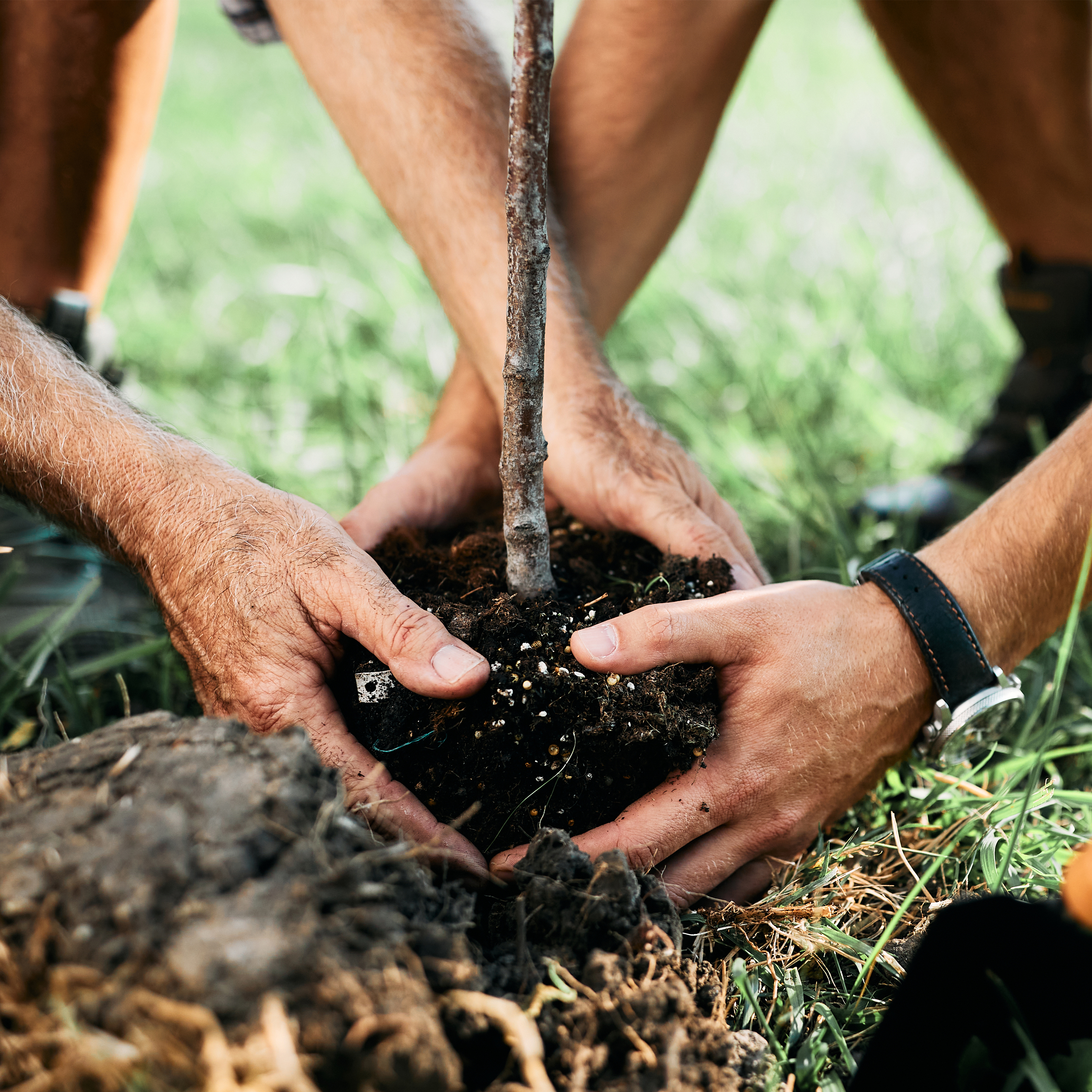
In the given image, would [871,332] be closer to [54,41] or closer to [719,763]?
[719,763]

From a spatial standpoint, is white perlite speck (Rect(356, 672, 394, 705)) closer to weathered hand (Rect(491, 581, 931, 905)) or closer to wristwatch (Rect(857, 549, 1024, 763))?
weathered hand (Rect(491, 581, 931, 905))

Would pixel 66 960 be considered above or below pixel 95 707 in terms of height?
above

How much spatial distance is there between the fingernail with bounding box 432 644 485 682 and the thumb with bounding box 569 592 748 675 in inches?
6.5

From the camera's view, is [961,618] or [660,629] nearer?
[660,629]

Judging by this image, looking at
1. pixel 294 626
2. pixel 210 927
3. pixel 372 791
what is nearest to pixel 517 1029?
pixel 210 927

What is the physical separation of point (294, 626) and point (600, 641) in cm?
48

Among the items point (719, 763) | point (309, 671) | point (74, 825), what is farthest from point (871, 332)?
point (74, 825)

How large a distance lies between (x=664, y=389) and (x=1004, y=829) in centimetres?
212

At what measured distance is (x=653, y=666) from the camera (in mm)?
1274

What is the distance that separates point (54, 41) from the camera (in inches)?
90.7

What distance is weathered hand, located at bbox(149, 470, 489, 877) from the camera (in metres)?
1.23

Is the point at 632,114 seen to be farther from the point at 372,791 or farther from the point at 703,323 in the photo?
the point at 372,791

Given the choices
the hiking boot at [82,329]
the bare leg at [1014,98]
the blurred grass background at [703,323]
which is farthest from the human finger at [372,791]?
the bare leg at [1014,98]

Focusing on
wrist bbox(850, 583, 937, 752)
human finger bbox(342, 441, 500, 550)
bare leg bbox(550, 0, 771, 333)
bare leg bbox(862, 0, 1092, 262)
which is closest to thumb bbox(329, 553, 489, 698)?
human finger bbox(342, 441, 500, 550)
